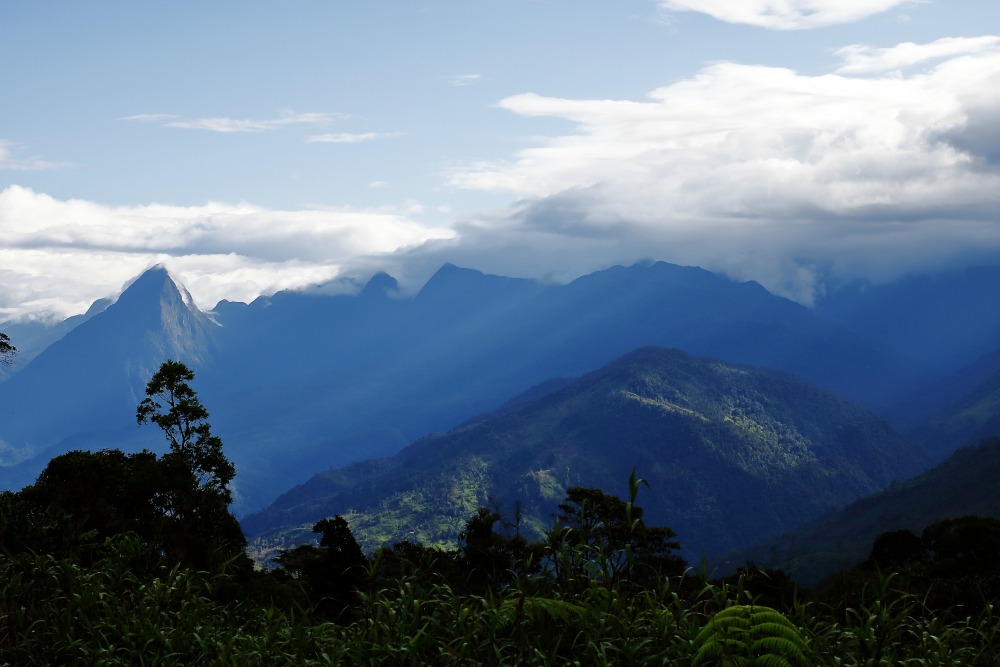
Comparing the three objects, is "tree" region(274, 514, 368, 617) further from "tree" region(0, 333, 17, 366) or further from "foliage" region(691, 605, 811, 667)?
"foliage" region(691, 605, 811, 667)

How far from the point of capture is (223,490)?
50.9m

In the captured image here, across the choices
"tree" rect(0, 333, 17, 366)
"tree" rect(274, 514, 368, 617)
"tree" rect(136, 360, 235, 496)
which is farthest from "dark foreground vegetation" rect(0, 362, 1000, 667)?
"tree" rect(274, 514, 368, 617)

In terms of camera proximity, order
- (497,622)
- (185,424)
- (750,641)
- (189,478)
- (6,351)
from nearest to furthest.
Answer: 1. (750,641)
2. (497,622)
3. (6,351)
4. (189,478)
5. (185,424)

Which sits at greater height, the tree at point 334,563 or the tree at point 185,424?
the tree at point 185,424

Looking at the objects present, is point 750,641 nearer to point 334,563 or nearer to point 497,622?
point 497,622

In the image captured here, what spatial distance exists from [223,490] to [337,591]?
28.1 ft

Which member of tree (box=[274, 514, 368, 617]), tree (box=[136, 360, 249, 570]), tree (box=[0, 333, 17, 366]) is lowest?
tree (box=[274, 514, 368, 617])

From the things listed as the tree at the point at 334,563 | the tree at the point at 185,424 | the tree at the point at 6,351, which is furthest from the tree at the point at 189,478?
the tree at the point at 334,563

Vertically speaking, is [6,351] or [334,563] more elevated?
[6,351]

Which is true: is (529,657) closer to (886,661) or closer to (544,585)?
(544,585)

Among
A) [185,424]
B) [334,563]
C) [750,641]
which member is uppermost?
[185,424]

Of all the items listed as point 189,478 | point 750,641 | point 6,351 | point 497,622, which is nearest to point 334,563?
point 189,478

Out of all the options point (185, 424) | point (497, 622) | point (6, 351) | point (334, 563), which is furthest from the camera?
point (334, 563)

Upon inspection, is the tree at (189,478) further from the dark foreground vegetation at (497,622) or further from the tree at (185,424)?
the dark foreground vegetation at (497,622)
